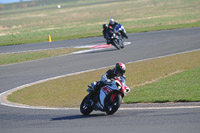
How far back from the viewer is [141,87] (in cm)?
1371

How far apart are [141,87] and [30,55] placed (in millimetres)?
14914

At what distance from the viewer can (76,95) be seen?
13.8 meters

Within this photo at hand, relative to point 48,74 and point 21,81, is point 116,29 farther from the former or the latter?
point 21,81

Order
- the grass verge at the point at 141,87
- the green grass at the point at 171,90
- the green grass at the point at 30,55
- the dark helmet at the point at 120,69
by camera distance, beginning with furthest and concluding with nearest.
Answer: the green grass at the point at 30,55 < the grass verge at the point at 141,87 < the green grass at the point at 171,90 < the dark helmet at the point at 120,69

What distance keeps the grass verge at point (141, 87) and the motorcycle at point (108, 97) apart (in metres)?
1.76

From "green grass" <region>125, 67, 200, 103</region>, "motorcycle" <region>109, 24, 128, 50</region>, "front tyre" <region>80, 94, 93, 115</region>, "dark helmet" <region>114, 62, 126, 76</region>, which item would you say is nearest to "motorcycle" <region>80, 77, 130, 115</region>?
"front tyre" <region>80, 94, 93, 115</region>

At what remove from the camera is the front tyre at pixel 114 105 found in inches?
376

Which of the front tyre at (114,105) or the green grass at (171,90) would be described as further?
the green grass at (171,90)

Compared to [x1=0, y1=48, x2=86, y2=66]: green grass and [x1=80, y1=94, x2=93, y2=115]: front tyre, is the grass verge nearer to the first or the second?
[x1=80, y1=94, x2=93, y2=115]: front tyre

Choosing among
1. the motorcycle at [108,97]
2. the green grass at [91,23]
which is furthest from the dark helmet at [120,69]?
the green grass at [91,23]

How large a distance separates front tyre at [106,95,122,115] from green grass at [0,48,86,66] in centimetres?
1602

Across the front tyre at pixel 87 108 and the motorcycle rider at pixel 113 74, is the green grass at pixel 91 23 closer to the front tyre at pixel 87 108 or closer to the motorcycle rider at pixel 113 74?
the front tyre at pixel 87 108

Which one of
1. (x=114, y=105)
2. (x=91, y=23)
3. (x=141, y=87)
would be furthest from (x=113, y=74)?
(x=91, y=23)

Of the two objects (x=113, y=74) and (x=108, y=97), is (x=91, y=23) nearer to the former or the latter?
(x=113, y=74)
